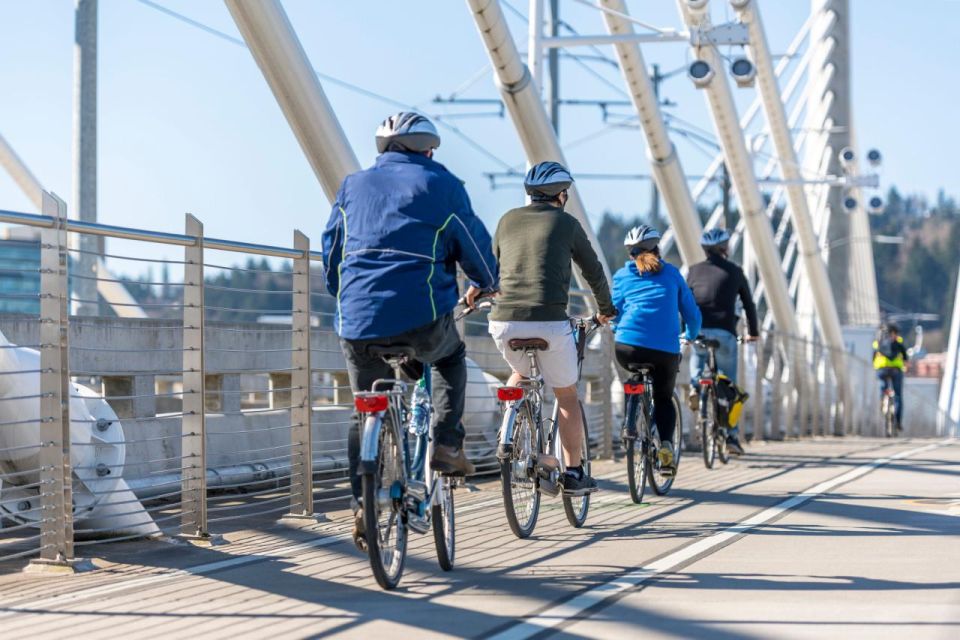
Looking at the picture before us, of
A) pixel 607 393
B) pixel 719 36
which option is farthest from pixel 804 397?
pixel 607 393

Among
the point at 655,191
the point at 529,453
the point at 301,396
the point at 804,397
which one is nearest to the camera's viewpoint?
the point at 529,453

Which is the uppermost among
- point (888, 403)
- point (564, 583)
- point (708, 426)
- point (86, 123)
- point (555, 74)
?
point (555, 74)

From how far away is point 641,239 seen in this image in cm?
1051

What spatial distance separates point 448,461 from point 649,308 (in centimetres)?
400

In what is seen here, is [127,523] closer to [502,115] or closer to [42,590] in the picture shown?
[42,590]

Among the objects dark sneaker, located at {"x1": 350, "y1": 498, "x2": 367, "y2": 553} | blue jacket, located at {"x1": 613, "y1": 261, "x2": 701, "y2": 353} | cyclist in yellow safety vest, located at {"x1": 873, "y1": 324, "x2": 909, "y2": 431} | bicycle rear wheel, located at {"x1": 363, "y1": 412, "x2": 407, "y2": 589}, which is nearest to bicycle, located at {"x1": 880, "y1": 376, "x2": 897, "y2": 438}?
cyclist in yellow safety vest, located at {"x1": 873, "y1": 324, "x2": 909, "y2": 431}

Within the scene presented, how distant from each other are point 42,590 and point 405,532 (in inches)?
54.9

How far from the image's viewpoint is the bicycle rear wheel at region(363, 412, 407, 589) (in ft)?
19.9

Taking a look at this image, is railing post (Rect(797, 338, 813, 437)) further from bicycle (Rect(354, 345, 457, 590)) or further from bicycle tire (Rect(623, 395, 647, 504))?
bicycle (Rect(354, 345, 457, 590))

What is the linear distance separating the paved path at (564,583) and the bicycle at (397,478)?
0.16 m

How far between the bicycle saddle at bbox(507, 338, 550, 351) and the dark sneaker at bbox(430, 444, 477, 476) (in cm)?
149

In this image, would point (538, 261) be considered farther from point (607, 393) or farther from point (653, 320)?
point (607, 393)

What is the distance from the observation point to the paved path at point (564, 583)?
5535mm

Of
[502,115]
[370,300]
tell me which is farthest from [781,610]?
[502,115]
